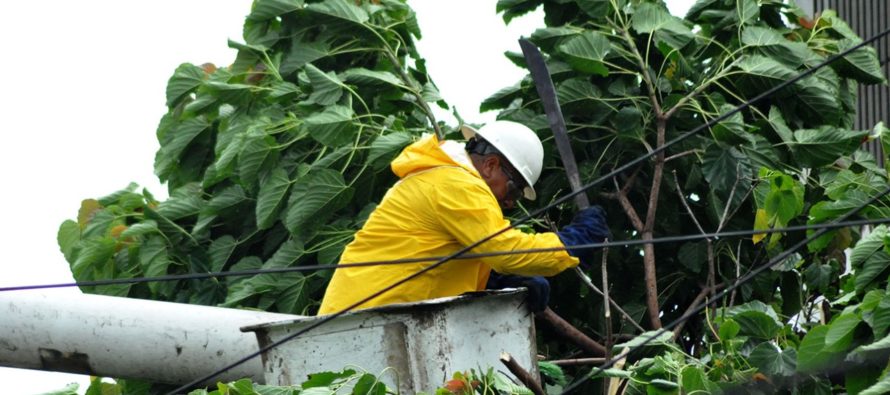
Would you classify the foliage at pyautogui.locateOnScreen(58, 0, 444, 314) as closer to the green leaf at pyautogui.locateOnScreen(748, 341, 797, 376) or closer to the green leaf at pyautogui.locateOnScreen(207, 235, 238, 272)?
the green leaf at pyautogui.locateOnScreen(207, 235, 238, 272)

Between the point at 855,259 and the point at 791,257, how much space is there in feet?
4.24

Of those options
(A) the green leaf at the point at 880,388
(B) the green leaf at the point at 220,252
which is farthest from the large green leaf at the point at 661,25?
(A) the green leaf at the point at 880,388

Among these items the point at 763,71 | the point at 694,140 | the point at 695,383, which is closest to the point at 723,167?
the point at 694,140

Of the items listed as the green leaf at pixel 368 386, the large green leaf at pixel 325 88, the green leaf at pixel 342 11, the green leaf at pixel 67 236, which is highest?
the green leaf at pixel 342 11

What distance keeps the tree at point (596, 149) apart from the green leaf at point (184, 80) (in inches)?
13.3

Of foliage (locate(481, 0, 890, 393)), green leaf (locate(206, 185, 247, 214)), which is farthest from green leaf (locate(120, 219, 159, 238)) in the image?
foliage (locate(481, 0, 890, 393))

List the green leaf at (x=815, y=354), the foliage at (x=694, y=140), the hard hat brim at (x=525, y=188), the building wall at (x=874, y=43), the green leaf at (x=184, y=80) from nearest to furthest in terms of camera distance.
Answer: the green leaf at (x=815, y=354)
the hard hat brim at (x=525, y=188)
the foliage at (x=694, y=140)
the green leaf at (x=184, y=80)
the building wall at (x=874, y=43)

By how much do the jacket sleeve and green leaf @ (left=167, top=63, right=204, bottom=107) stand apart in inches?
126

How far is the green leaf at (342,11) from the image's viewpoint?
901 centimetres

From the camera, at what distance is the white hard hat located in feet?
23.7

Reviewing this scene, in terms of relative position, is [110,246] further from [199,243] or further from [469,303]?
[469,303]

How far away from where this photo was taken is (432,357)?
21.0ft

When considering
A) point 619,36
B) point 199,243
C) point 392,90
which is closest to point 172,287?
point 199,243

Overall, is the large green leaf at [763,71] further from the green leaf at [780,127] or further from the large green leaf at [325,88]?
the large green leaf at [325,88]
